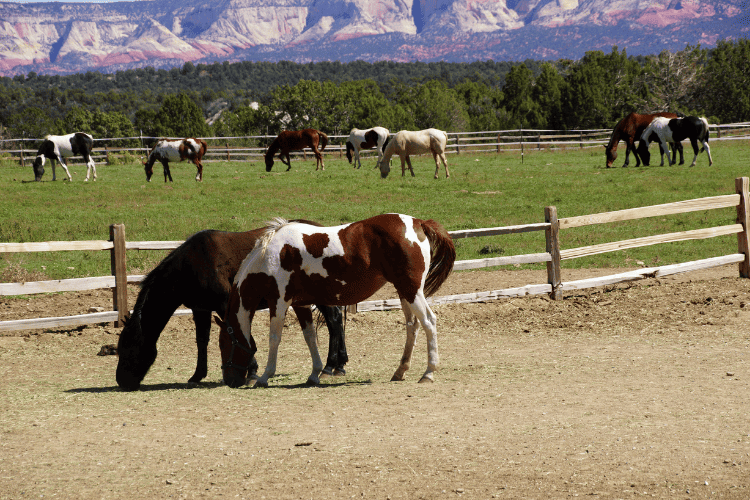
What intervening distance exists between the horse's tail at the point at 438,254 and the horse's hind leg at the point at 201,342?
2.20 metres

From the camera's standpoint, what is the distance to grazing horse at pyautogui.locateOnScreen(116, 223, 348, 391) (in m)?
6.88

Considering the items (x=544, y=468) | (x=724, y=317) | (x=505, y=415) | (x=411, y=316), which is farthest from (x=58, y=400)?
(x=724, y=317)

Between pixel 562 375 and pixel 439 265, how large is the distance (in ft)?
5.10

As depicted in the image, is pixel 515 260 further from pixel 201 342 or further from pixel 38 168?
pixel 38 168

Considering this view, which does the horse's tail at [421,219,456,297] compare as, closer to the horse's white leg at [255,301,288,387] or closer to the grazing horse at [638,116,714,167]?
the horse's white leg at [255,301,288,387]

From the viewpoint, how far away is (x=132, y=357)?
270 inches

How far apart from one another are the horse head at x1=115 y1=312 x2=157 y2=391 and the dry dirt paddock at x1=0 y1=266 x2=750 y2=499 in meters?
0.18

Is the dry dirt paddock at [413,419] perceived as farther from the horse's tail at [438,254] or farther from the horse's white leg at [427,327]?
the horse's tail at [438,254]

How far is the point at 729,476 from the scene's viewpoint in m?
4.30

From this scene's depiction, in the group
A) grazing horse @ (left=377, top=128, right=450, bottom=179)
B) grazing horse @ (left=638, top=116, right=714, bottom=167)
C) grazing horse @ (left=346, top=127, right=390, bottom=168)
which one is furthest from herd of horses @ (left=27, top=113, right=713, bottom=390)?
grazing horse @ (left=346, top=127, right=390, bottom=168)

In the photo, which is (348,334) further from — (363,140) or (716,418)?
(363,140)

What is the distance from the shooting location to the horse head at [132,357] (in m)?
6.82

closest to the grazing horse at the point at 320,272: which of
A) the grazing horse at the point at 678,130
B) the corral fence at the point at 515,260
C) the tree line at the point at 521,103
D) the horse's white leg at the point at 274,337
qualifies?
the horse's white leg at the point at 274,337

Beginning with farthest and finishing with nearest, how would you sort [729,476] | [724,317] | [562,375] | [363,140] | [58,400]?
[363,140] < [724,317] < [562,375] < [58,400] < [729,476]
